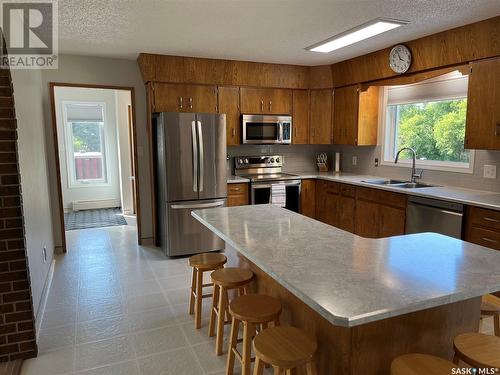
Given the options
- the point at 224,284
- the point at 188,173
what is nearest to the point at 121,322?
the point at 224,284

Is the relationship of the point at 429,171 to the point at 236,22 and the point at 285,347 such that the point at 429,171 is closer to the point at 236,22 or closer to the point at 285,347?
the point at 236,22

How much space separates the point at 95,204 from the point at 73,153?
1.10m

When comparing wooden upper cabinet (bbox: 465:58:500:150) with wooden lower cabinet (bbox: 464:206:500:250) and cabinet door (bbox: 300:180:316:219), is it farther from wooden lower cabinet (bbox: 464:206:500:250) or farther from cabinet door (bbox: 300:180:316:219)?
cabinet door (bbox: 300:180:316:219)

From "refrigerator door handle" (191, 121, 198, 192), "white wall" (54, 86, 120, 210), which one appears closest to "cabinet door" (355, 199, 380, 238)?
"refrigerator door handle" (191, 121, 198, 192)

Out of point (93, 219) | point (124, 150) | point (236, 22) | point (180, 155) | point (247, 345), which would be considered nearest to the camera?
point (247, 345)

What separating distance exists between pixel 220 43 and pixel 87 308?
2.86m

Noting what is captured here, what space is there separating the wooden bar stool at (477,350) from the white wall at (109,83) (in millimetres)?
4055

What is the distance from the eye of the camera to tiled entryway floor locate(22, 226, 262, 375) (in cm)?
234

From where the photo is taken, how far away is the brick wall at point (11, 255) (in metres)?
2.30

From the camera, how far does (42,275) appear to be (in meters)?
3.25

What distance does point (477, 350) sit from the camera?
1.48 m

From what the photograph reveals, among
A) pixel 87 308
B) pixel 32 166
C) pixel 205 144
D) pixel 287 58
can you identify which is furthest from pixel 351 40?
pixel 87 308

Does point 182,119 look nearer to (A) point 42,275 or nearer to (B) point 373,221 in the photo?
(A) point 42,275

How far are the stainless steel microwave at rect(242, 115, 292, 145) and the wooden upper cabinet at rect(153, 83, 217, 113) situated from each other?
0.52m
